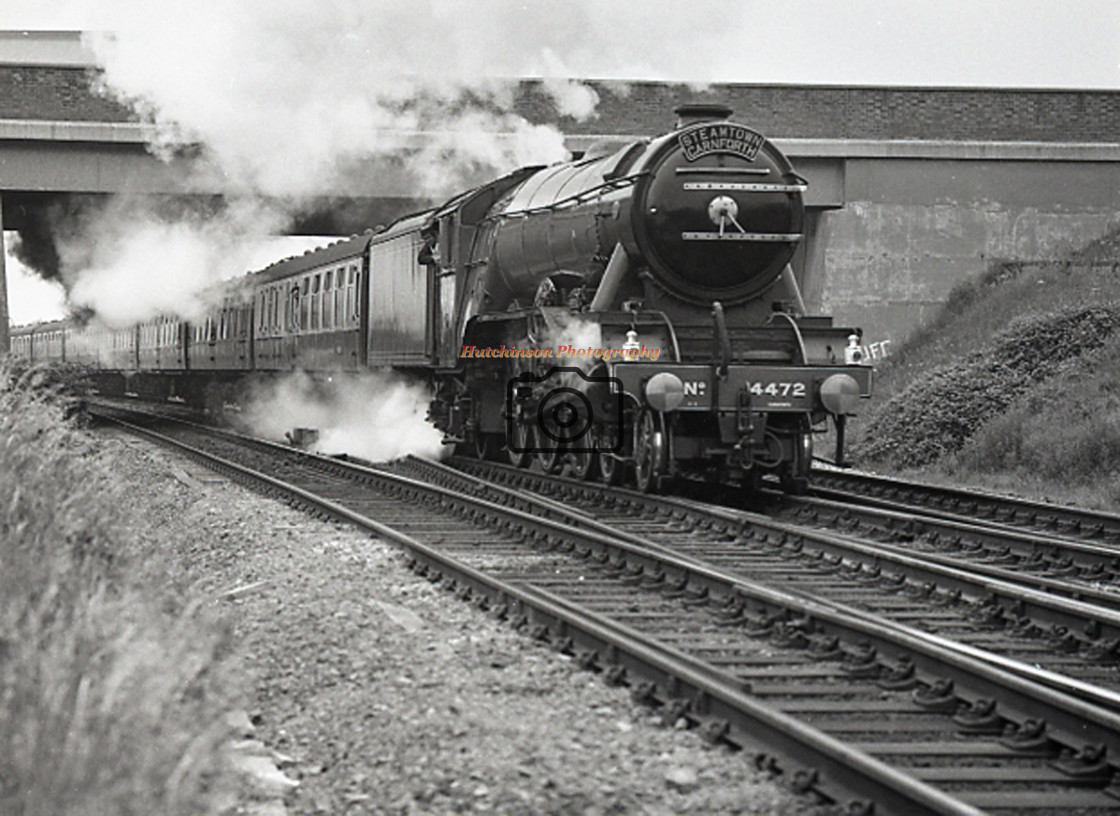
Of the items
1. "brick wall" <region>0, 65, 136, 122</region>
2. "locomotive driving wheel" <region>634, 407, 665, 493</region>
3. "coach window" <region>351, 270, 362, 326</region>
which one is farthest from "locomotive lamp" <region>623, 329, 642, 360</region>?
"brick wall" <region>0, 65, 136, 122</region>

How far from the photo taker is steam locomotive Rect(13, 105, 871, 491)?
12.2 meters

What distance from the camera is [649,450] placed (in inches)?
493

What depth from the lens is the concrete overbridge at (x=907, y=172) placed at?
2438cm

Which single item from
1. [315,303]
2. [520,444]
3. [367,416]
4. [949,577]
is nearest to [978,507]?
[949,577]

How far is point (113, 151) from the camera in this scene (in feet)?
77.2

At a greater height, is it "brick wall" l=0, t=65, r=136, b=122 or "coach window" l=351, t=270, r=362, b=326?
"brick wall" l=0, t=65, r=136, b=122

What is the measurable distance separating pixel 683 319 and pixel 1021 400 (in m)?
5.68

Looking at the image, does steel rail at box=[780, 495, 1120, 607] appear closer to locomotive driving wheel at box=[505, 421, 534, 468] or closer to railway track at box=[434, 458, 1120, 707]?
railway track at box=[434, 458, 1120, 707]

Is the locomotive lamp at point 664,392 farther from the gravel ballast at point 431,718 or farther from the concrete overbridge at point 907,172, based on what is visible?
the concrete overbridge at point 907,172

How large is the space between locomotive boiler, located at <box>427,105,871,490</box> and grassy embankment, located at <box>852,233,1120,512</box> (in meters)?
2.92

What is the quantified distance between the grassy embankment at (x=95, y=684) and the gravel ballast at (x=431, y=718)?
0.37 metres

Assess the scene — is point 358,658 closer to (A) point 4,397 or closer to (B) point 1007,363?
(A) point 4,397

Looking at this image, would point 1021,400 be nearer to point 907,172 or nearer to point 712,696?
point 907,172

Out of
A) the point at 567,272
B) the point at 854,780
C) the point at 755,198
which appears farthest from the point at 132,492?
the point at 854,780
